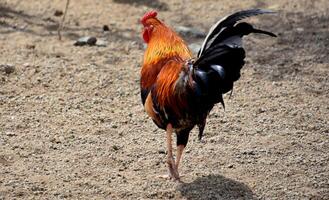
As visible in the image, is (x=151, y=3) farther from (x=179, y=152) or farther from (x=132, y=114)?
(x=179, y=152)

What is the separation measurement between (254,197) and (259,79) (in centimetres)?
271

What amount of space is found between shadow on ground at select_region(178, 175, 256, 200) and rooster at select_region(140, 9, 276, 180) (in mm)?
193

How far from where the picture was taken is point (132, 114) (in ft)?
22.4

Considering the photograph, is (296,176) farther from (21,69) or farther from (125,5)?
(125,5)

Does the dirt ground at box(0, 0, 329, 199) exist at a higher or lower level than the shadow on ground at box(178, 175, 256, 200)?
lower

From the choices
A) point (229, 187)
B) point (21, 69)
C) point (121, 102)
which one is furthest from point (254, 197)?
point (21, 69)

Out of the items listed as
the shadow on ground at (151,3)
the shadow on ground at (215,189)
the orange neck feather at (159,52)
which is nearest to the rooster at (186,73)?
the orange neck feather at (159,52)

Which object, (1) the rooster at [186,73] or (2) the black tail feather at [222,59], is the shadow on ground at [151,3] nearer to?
(1) the rooster at [186,73]

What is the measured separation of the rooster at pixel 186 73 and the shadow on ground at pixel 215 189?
19cm

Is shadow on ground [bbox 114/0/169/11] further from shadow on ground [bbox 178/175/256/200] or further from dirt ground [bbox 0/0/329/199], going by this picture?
shadow on ground [bbox 178/175/256/200]

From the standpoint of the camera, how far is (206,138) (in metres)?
6.31

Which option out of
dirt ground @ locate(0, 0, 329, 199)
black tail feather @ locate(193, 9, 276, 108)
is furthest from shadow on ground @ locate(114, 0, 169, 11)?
black tail feather @ locate(193, 9, 276, 108)

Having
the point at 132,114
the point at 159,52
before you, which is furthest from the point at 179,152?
the point at 132,114

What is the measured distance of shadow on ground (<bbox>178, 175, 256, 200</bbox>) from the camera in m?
5.27
